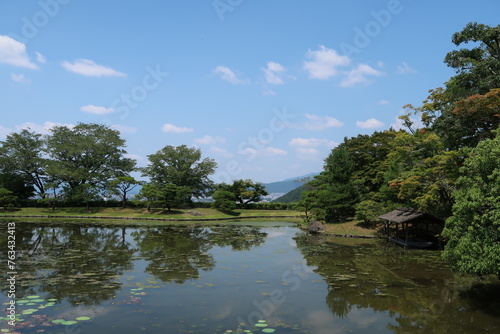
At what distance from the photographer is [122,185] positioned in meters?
45.1

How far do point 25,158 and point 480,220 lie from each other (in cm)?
4979

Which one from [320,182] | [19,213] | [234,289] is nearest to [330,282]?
[234,289]

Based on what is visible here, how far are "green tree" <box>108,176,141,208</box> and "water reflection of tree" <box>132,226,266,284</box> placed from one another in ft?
66.4

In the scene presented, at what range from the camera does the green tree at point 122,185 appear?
43.9 meters

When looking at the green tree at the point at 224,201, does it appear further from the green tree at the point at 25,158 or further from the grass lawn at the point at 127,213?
the green tree at the point at 25,158

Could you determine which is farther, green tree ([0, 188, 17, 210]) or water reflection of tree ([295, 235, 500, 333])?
green tree ([0, 188, 17, 210])

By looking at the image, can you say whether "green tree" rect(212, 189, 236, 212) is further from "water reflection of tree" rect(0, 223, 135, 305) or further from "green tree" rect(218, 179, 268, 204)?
"water reflection of tree" rect(0, 223, 135, 305)

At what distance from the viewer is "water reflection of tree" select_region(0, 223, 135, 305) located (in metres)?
10.0

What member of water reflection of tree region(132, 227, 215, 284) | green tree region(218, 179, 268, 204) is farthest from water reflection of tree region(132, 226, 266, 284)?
green tree region(218, 179, 268, 204)

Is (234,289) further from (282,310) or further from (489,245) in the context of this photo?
(489,245)

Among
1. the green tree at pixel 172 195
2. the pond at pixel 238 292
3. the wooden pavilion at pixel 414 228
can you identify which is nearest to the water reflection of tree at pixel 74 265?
the pond at pixel 238 292

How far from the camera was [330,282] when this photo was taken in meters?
11.9

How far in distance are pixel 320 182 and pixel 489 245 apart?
24.4 m

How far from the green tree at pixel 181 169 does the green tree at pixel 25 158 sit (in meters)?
13.2
